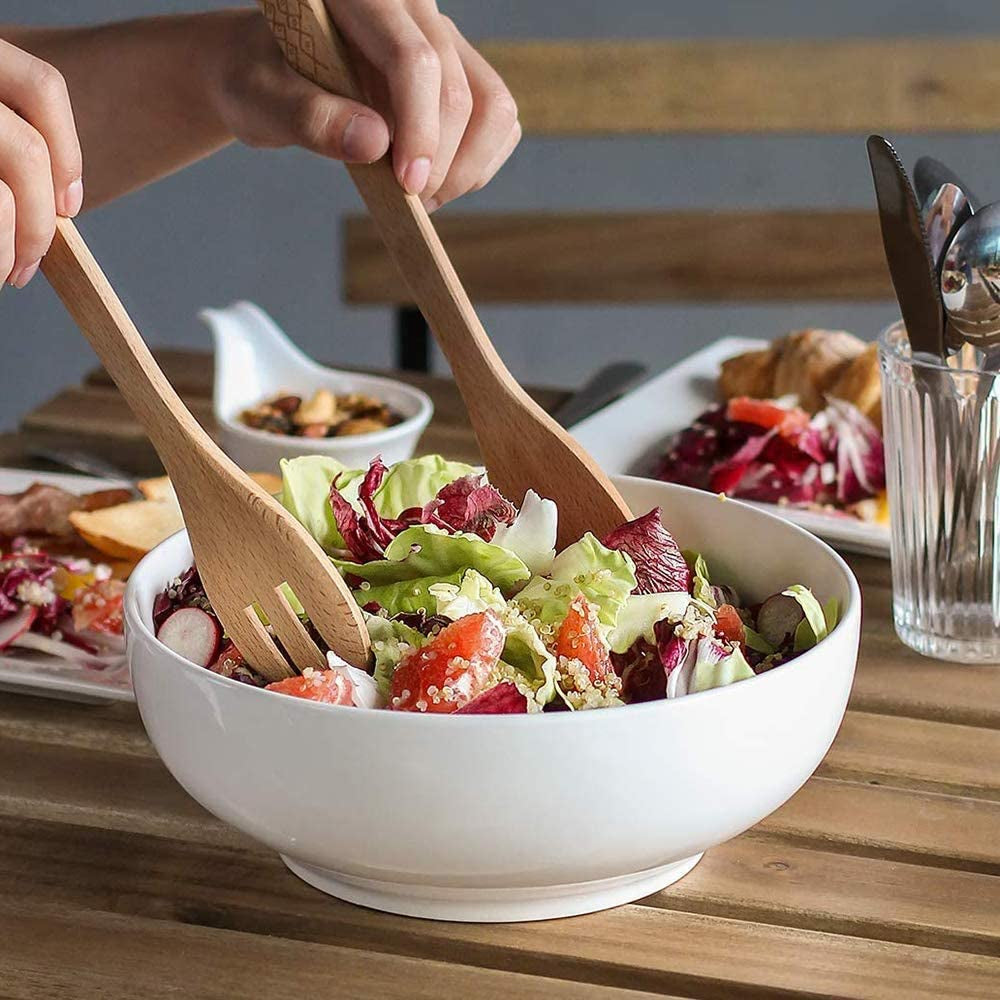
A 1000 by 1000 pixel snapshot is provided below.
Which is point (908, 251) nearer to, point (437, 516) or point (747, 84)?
point (437, 516)

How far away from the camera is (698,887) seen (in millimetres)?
809

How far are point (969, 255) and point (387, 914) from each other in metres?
0.57

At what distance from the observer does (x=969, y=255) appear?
39.4 inches

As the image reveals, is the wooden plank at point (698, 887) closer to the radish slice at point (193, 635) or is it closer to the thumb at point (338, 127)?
the radish slice at point (193, 635)

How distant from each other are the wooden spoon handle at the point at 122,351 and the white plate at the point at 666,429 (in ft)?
2.04

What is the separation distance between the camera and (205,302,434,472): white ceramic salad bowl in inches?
55.6

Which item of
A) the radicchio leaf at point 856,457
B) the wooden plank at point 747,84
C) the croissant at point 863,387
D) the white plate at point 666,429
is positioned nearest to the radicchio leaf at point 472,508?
the white plate at point 666,429

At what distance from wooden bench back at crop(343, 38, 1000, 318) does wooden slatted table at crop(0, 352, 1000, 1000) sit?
2.12 m

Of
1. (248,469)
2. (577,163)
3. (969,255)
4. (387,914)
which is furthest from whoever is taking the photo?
(577,163)

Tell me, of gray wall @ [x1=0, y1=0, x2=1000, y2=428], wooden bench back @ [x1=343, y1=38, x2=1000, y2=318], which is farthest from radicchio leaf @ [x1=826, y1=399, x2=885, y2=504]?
gray wall @ [x1=0, y1=0, x2=1000, y2=428]

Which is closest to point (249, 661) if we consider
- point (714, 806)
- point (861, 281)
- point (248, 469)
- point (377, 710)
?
point (377, 710)

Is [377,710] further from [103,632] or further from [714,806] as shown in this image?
[103,632]

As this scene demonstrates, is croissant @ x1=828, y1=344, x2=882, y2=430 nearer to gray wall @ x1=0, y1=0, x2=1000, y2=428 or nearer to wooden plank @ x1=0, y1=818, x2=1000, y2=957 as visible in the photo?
wooden plank @ x1=0, y1=818, x2=1000, y2=957

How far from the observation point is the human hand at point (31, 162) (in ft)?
2.68
